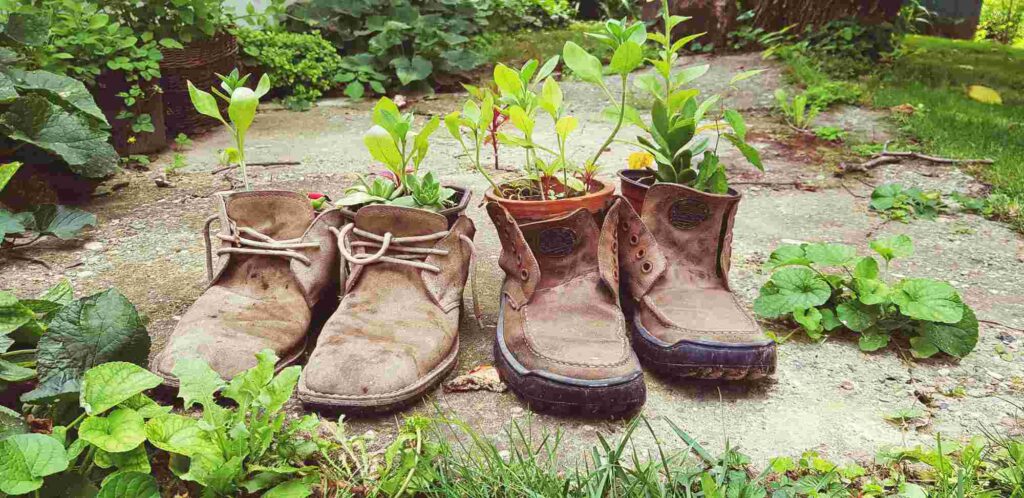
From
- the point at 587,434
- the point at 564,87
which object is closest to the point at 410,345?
the point at 587,434

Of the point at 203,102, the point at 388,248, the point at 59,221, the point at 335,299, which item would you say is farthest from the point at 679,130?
the point at 59,221

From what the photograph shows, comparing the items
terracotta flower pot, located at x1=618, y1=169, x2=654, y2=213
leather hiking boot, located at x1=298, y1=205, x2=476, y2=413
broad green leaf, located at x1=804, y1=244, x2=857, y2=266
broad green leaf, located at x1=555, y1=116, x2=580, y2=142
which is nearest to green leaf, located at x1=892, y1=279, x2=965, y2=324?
broad green leaf, located at x1=804, y1=244, x2=857, y2=266

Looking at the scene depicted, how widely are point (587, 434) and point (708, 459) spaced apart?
0.22 metres

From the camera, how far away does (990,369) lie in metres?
1.57

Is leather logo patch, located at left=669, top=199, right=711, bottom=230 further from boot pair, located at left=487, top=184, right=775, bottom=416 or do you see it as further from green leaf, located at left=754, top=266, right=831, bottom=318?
green leaf, located at left=754, top=266, right=831, bottom=318

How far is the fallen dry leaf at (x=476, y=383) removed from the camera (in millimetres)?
1474

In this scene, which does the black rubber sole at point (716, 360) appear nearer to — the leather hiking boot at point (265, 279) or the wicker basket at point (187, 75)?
the leather hiking boot at point (265, 279)

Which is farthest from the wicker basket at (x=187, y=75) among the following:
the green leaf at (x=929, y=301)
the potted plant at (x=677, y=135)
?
the green leaf at (x=929, y=301)

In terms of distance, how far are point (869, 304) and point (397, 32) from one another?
13.5 ft

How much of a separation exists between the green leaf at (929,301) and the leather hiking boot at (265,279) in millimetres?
1306

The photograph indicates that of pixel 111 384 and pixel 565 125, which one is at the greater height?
pixel 565 125

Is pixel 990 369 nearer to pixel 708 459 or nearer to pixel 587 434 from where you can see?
pixel 708 459

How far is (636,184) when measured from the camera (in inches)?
67.6

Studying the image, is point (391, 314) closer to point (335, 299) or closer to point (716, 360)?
point (335, 299)
